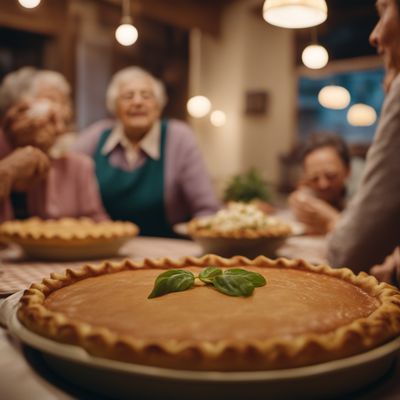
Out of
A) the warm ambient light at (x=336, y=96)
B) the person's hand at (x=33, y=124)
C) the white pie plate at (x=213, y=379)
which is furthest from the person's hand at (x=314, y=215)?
the warm ambient light at (x=336, y=96)

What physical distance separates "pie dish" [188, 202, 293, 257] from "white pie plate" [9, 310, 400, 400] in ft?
3.07

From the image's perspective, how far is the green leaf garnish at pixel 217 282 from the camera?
2.70 ft

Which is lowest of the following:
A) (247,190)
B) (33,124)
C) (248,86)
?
(247,190)

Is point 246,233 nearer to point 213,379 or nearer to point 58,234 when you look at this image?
point 58,234

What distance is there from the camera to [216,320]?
708 millimetres

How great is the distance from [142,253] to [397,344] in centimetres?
114

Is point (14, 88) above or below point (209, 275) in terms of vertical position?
above

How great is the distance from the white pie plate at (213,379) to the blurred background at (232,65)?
5.40m

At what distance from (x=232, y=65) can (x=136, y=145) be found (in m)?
4.87

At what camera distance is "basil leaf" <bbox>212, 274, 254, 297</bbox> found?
0.82m

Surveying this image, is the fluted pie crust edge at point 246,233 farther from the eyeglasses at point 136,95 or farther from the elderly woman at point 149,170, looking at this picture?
the eyeglasses at point 136,95

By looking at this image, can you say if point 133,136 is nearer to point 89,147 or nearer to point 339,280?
point 89,147

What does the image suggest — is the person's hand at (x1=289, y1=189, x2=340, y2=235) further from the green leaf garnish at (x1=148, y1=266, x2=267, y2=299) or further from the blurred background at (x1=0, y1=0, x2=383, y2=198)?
the blurred background at (x1=0, y1=0, x2=383, y2=198)

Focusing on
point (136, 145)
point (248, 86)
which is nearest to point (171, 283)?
point (136, 145)
